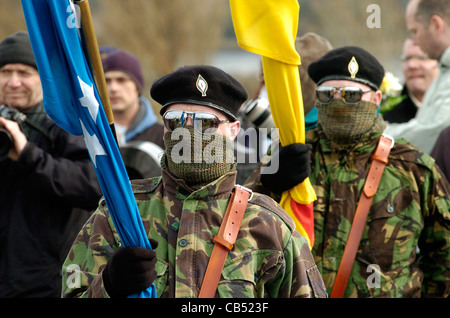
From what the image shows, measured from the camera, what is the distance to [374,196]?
4477 millimetres

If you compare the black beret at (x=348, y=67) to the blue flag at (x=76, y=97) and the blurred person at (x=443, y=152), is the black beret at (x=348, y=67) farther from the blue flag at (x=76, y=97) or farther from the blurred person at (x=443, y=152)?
the blue flag at (x=76, y=97)

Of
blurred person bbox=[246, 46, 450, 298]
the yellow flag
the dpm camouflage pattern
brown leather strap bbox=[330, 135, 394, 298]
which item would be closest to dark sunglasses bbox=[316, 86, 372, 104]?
blurred person bbox=[246, 46, 450, 298]

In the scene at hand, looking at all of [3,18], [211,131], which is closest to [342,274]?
[211,131]

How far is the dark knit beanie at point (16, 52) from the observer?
510 centimetres

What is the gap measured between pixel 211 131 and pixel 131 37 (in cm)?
1278

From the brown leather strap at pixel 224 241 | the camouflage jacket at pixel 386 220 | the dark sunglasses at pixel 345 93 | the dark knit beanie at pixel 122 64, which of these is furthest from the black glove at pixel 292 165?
the dark knit beanie at pixel 122 64

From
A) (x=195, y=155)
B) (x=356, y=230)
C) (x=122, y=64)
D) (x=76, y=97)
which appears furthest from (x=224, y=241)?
(x=122, y=64)

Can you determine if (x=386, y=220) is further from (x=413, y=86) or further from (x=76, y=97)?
(x=413, y=86)

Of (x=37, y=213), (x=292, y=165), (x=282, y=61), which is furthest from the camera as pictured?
(x=37, y=213)

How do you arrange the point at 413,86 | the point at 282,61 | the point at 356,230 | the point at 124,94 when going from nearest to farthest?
the point at 282,61
the point at 356,230
the point at 124,94
the point at 413,86

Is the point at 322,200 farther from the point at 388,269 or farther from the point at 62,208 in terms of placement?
the point at 62,208

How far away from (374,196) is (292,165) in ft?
2.00

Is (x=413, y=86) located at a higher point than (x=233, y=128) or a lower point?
lower

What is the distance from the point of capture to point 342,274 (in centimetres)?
439
